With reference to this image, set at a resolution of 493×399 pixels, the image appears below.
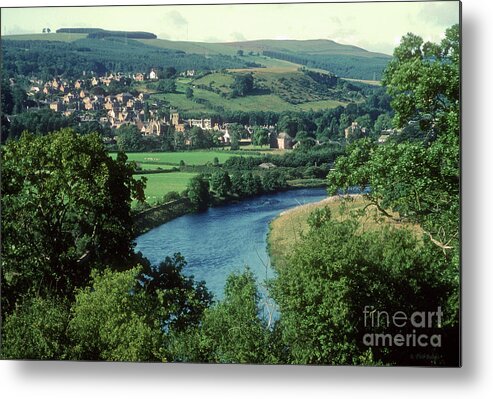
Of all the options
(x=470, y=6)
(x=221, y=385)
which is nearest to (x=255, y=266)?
(x=221, y=385)

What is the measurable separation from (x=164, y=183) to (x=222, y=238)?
2.12 feet

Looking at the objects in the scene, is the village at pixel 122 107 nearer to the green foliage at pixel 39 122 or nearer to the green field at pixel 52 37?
the green foliage at pixel 39 122

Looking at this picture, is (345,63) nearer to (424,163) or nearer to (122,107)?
(424,163)

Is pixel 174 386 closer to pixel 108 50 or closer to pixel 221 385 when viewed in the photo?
pixel 221 385

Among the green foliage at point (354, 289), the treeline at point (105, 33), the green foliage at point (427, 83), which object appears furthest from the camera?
the treeline at point (105, 33)

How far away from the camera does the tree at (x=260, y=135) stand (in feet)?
27.3

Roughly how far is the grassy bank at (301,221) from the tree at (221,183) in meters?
0.46

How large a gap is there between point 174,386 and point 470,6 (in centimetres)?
369

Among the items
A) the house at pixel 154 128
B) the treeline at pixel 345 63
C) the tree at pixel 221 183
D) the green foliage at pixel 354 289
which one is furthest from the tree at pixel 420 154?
the house at pixel 154 128

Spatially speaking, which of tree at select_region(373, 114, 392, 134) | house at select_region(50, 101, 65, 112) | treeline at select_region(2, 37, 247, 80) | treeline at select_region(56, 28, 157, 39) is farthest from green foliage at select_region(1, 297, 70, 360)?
tree at select_region(373, 114, 392, 134)

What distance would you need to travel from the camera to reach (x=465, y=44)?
7742mm

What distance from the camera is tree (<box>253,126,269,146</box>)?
328 inches

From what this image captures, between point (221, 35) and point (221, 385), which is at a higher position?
point (221, 35)

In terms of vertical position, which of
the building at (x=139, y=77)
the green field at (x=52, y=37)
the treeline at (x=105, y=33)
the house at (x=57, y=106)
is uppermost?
the treeline at (x=105, y=33)
